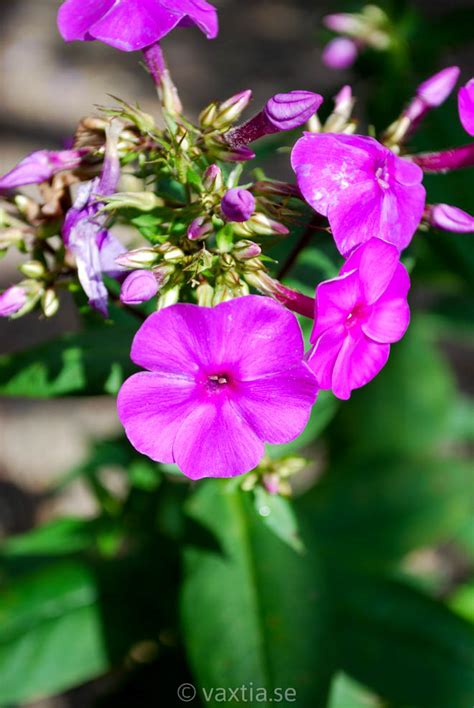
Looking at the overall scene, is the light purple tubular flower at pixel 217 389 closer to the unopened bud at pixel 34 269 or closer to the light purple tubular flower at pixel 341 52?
the unopened bud at pixel 34 269

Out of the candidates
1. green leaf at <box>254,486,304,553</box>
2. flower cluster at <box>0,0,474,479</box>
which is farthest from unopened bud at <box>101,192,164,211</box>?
green leaf at <box>254,486,304,553</box>

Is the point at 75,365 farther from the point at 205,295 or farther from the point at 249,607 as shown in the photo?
the point at 249,607

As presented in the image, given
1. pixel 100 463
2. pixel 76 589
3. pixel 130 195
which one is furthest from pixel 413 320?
pixel 130 195

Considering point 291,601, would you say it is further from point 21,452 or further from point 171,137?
point 21,452

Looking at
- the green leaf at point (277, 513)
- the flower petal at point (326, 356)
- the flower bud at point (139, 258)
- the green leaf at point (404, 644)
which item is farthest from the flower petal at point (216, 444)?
the green leaf at point (404, 644)

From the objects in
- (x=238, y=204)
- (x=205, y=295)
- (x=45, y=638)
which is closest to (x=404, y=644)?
(x=45, y=638)
